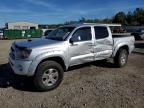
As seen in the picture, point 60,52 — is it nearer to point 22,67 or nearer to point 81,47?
point 81,47

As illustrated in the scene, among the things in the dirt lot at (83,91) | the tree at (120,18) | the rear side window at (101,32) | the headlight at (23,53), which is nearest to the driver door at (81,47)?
the rear side window at (101,32)

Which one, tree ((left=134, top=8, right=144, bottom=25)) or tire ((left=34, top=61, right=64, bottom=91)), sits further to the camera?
tree ((left=134, top=8, right=144, bottom=25))

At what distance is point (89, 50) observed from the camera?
751cm

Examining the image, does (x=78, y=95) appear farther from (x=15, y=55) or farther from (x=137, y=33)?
(x=137, y=33)

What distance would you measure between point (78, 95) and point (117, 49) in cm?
353

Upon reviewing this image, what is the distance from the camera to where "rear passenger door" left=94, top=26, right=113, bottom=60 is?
7824 millimetres

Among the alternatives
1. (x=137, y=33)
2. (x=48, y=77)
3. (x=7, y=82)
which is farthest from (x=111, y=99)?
(x=137, y=33)

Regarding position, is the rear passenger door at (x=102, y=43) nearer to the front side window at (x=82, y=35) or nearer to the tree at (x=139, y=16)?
the front side window at (x=82, y=35)

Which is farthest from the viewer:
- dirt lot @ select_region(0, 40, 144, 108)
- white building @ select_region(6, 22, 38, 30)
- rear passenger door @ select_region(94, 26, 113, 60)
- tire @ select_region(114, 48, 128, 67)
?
white building @ select_region(6, 22, 38, 30)

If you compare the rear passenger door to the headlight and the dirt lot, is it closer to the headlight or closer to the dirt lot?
the dirt lot

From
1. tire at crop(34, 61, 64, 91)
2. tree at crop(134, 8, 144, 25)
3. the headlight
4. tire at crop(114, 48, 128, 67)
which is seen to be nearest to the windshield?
tire at crop(34, 61, 64, 91)

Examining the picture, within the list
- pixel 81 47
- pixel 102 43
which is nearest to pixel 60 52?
pixel 81 47

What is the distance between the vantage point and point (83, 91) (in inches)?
241

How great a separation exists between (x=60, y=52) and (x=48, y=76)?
79 cm
